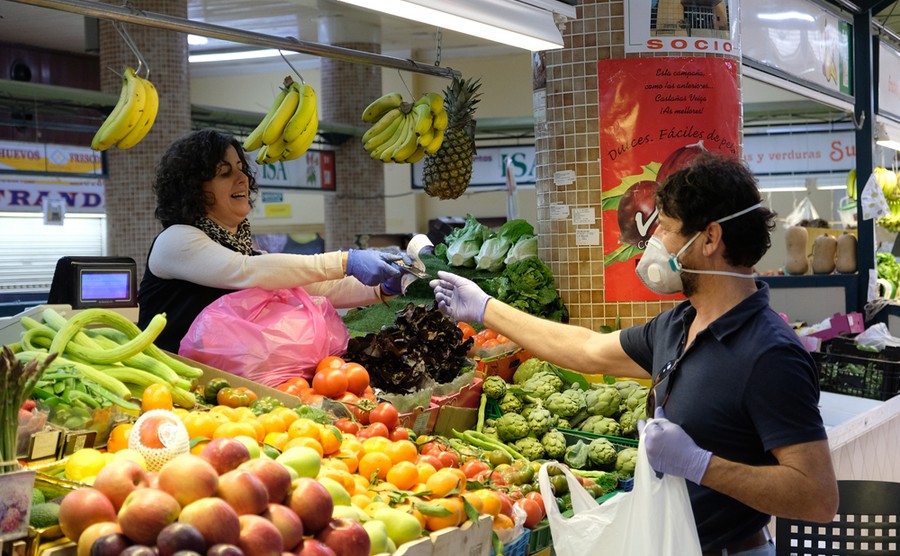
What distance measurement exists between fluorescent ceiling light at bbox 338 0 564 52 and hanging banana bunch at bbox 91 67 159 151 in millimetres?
2576

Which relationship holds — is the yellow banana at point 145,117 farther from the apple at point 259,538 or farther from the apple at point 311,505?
the apple at point 259,538

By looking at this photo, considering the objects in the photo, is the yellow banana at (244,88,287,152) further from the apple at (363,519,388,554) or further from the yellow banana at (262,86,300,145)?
the apple at (363,519,388,554)

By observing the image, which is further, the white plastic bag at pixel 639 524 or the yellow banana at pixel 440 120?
the yellow banana at pixel 440 120

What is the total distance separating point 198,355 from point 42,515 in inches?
62.6

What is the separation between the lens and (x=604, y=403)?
157 inches

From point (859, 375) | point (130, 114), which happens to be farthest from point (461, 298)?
point (859, 375)

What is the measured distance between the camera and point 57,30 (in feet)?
42.7

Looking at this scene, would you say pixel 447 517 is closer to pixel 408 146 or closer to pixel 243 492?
pixel 243 492

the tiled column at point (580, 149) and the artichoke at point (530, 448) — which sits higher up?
the tiled column at point (580, 149)

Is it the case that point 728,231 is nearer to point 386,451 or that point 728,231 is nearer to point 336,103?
point 386,451

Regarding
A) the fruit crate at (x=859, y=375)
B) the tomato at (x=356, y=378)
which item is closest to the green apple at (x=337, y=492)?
the tomato at (x=356, y=378)

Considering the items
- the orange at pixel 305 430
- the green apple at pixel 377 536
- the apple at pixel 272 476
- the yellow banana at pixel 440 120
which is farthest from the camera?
the yellow banana at pixel 440 120

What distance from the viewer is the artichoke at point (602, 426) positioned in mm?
3854

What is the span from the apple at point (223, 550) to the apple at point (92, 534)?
18 cm
